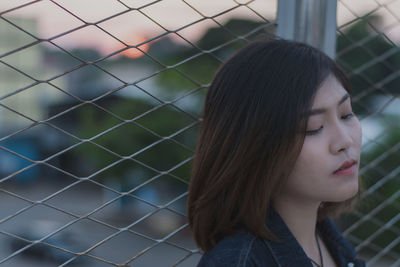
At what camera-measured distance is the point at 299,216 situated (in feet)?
2.86

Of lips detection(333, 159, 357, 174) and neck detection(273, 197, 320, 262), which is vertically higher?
lips detection(333, 159, 357, 174)

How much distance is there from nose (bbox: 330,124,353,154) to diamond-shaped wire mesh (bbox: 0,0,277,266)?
1.36 feet

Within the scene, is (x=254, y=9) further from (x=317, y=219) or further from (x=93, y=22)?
(x=317, y=219)

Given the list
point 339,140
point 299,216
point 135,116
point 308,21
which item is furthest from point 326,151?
point 135,116

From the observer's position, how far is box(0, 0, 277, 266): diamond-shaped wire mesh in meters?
1.04

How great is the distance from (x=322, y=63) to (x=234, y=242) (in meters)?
0.30

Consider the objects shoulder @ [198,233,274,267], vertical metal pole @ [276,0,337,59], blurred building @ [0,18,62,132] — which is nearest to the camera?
shoulder @ [198,233,274,267]

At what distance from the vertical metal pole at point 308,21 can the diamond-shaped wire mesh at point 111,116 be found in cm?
4

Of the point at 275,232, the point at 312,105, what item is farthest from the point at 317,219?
the point at 312,105

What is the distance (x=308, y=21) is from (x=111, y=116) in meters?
3.27

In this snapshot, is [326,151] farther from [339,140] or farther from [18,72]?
[18,72]

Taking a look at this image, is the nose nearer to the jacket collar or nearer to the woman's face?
the woman's face

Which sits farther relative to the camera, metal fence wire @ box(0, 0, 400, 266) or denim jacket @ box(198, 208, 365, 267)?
metal fence wire @ box(0, 0, 400, 266)

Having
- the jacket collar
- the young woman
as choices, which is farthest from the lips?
the jacket collar
